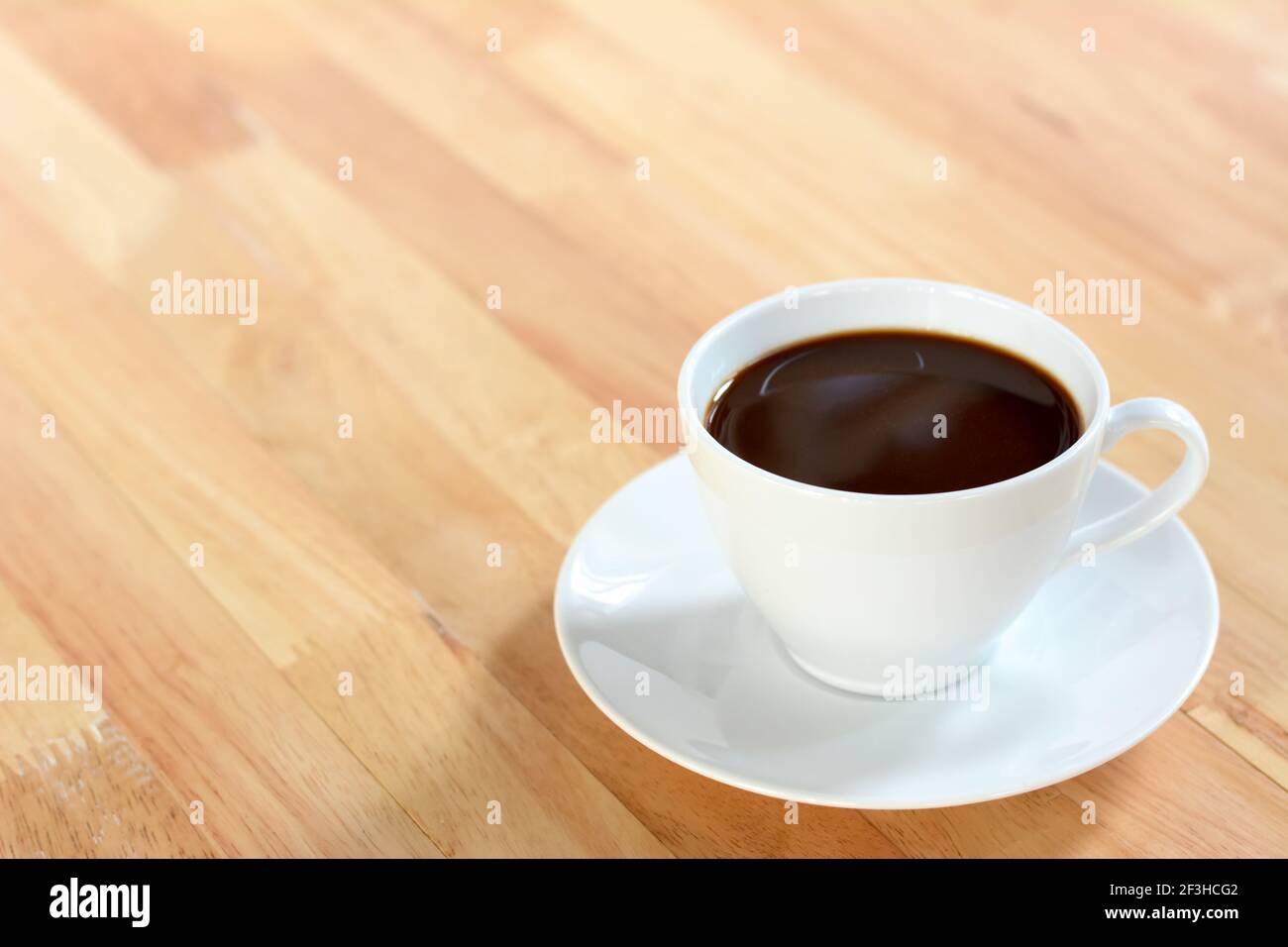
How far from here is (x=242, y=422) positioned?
102cm

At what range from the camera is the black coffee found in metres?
0.71

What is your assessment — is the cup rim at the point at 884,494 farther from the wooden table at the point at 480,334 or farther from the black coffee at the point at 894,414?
the wooden table at the point at 480,334

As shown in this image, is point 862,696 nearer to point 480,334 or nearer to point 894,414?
point 894,414

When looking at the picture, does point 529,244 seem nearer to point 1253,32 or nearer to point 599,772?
point 599,772

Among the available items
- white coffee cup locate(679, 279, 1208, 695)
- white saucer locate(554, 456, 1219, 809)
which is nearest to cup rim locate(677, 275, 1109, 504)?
white coffee cup locate(679, 279, 1208, 695)

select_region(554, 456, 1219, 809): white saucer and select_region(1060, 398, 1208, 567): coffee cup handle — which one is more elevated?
select_region(1060, 398, 1208, 567): coffee cup handle

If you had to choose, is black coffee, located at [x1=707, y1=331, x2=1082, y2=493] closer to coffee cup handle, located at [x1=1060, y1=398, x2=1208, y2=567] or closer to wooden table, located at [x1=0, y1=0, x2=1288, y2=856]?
coffee cup handle, located at [x1=1060, y1=398, x2=1208, y2=567]

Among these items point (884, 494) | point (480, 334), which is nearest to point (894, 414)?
point (884, 494)

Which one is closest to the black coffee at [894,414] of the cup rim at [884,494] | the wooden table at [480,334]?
the cup rim at [884,494]

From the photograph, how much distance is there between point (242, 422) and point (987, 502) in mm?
564

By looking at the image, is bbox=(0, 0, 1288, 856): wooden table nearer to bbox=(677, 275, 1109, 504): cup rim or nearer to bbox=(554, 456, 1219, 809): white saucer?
bbox=(554, 456, 1219, 809): white saucer

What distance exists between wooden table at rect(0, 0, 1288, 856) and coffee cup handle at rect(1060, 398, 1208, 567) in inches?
4.1
